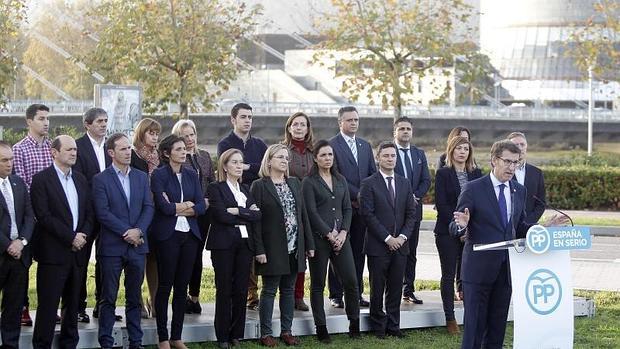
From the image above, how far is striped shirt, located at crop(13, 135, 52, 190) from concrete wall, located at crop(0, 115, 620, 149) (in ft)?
207

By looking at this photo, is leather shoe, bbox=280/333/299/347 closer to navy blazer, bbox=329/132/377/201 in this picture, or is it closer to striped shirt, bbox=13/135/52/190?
navy blazer, bbox=329/132/377/201

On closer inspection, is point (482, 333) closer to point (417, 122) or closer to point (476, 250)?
point (476, 250)

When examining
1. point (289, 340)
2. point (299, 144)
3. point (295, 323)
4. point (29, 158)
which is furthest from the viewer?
point (299, 144)

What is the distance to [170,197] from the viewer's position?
11.1 metres

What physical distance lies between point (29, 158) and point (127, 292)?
175cm

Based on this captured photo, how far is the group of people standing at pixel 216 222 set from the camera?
10477 mm

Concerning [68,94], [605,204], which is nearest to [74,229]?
[605,204]

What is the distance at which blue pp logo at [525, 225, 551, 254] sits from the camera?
971cm

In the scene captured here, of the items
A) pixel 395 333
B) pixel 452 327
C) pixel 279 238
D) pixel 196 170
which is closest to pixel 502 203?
pixel 279 238

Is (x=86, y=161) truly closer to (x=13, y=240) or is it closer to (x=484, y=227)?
(x=13, y=240)

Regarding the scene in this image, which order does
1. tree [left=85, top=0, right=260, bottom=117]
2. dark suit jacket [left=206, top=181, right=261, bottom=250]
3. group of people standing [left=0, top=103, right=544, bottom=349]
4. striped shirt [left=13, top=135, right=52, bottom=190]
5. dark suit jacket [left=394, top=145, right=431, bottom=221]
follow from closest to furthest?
group of people standing [left=0, top=103, right=544, bottom=349] → dark suit jacket [left=206, top=181, right=261, bottom=250] → striped shirt [left=13, top=135, right=52, bottom=190] → dark suit jacket [left=394, top=145, right=431, bottom=221] → tree [left=85, top=0, right=260, bottom=117]

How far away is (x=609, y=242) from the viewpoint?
24.0 meters

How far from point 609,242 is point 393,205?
42.7 ft

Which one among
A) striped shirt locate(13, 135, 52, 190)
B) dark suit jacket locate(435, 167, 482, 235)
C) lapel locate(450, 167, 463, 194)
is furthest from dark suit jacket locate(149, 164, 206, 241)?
lapel locate(450, 167, 463, 194)
